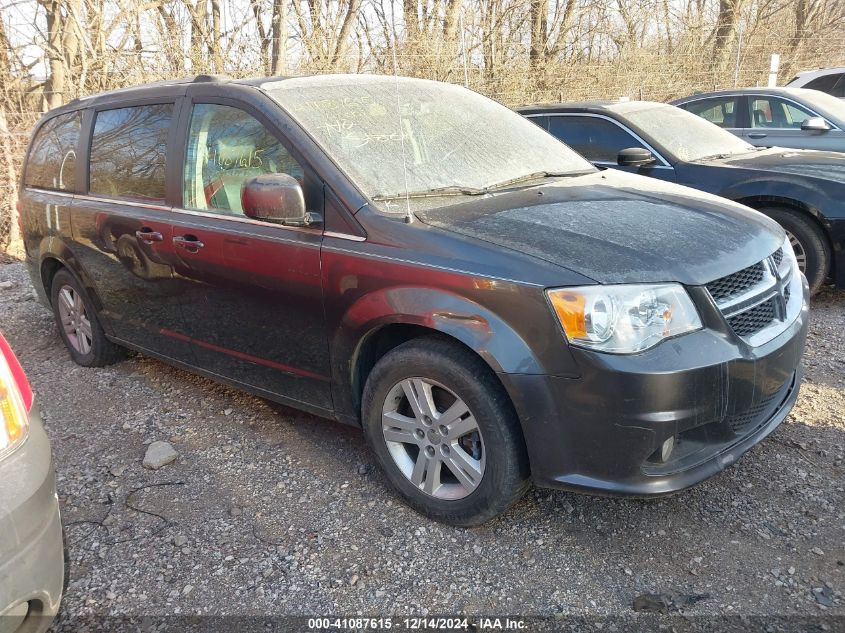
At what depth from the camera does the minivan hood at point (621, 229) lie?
2.39m

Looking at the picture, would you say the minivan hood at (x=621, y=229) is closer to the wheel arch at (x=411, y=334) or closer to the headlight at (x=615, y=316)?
the headlight at (x=615, y=316)

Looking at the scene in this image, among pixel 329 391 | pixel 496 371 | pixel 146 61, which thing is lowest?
pixel 329 391

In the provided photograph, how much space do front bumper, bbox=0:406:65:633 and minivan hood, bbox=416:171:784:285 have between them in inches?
61.9

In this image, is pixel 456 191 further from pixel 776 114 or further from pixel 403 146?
pixel 776 114

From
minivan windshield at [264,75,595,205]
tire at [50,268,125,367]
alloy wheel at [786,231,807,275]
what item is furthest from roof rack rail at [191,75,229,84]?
alloy wheel at [786,231,807,275]

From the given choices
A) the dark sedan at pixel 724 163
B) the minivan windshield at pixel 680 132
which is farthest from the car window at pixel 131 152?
the minivan windshield at pixel 680 132

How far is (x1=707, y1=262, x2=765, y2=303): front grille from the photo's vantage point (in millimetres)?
2457

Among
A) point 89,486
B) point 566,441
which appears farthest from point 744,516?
point 89,486

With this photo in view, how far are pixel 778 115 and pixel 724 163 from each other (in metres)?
3.22

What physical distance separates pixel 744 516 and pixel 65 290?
4.36 m

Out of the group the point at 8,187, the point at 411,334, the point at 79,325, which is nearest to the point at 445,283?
the point at 411,334

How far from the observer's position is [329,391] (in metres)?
3.08

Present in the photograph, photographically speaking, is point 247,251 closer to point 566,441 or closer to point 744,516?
point 566,441

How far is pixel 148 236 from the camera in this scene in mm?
3643
